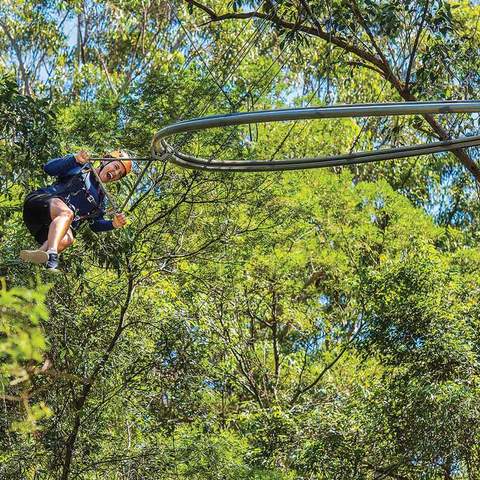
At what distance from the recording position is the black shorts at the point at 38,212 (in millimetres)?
4766

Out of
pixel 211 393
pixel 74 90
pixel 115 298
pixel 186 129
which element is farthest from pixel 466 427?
pixel 74 90

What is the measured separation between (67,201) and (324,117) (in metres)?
1.79

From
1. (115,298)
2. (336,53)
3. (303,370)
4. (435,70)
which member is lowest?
(115,298)

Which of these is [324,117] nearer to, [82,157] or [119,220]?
[82,157]

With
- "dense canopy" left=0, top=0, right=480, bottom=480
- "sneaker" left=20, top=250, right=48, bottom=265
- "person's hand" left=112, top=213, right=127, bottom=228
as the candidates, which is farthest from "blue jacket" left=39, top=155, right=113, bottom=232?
Result: "dense canopy" left=0, top=0, right=480, bottom=480

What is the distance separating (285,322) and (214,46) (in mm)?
3448

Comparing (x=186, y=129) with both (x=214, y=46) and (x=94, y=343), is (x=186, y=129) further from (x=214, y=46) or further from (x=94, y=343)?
(x=214, y=46)

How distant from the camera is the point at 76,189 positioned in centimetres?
490

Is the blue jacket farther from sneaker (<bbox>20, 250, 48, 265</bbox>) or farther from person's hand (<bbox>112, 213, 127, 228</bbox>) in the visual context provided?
sneaker (<bbox>20, 250, 48, 265</bbox>)

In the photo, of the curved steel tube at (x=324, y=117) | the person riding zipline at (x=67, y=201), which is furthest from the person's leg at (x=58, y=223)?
the curved steel tube at (x=324, y=117)

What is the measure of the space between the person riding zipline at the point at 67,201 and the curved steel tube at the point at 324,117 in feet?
1.64

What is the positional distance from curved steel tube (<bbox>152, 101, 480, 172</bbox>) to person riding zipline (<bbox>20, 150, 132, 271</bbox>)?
50 centimetres

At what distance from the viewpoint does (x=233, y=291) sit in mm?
9516

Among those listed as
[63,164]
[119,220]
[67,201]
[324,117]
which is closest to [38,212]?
[67,201]
